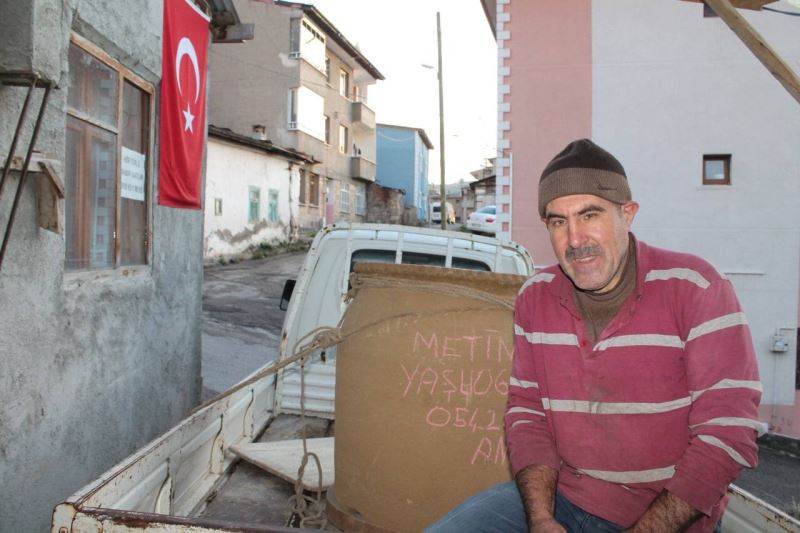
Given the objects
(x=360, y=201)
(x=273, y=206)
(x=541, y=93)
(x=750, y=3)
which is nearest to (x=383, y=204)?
(x=360, y=201)

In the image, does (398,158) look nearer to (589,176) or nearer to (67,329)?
(67,329)

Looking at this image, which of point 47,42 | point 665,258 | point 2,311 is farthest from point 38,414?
point 665,258

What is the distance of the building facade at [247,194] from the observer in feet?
63.2

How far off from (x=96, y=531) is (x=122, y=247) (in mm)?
3611

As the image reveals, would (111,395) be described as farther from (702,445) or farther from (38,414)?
(702,445)

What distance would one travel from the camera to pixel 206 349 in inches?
404

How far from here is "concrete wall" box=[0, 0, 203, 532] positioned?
3.21 metres

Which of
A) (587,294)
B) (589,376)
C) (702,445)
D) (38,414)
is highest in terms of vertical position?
(587,294)

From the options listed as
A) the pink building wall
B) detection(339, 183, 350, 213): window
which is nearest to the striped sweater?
the pink building wall

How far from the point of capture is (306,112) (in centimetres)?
2722

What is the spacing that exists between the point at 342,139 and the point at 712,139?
2429 centimetres

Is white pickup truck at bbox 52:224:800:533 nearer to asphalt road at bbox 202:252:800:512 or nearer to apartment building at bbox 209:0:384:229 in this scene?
asphalt road at bbox 202:252:800:512

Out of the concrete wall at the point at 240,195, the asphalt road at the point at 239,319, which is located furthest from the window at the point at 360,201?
the asphalt road at the point at 239,319

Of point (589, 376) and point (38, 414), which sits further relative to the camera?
point (38, 414)
